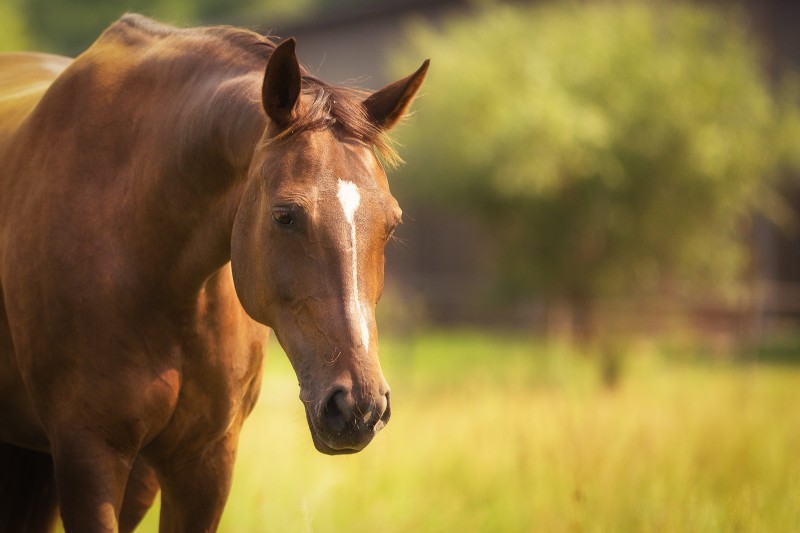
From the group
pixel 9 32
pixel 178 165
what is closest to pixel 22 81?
pixel 178 165

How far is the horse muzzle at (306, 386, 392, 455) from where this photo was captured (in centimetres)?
278

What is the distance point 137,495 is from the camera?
4203mm

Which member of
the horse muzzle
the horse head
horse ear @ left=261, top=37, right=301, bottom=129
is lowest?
the horse muzzle

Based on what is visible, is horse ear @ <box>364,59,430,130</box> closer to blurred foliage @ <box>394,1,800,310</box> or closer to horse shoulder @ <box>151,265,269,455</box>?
horse shoulder @ <box>151,265,269,455</box>

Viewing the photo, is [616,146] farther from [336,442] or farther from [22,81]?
[336,442]

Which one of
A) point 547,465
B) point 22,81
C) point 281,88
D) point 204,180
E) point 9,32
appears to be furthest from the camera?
point 9,32

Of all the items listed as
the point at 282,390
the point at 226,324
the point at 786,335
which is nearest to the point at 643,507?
the point at 226,324

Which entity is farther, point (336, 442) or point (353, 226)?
point (353, 226)

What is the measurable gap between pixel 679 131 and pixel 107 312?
44.2ft

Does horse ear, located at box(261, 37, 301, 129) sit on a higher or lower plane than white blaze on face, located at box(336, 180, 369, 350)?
higher

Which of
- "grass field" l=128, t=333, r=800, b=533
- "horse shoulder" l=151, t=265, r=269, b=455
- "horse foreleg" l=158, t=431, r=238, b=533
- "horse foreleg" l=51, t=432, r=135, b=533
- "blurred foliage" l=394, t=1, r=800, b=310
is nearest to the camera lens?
"horse foreleg" l=51, t=432, r=135, b=533

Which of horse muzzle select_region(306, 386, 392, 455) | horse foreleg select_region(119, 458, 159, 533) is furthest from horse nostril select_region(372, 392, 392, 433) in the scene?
horse foreleg select_region(119, 458, 159, 533)

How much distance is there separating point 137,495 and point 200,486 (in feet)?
1.77

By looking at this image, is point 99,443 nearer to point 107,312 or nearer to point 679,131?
point 107,312
